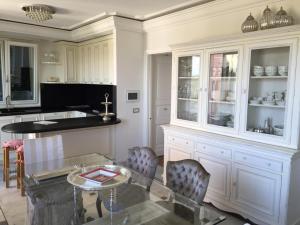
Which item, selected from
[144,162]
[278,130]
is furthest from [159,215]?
[278,130]

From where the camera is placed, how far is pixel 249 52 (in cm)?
279

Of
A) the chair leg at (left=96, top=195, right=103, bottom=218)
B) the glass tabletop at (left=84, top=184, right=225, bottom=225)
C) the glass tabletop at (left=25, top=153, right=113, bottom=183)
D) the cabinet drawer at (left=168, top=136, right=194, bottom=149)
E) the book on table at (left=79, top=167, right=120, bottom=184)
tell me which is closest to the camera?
the glass tabletop at (left=84, top=184, right=225, bottom=225)

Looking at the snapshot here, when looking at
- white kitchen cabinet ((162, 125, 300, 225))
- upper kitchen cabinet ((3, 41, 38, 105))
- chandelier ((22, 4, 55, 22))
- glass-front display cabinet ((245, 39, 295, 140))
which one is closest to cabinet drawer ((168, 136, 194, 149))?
white kitchen cabinet ((162, 125, 300, 225))

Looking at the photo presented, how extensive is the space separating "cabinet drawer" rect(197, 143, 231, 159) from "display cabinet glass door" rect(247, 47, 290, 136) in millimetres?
381

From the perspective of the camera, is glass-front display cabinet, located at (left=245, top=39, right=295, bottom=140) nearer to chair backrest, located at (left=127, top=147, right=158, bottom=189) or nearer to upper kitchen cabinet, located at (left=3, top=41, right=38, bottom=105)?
chair backrest, located at (left=127, top=147, right=158, bottom=189)

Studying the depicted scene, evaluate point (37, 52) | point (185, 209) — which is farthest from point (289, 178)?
point (37, 52)

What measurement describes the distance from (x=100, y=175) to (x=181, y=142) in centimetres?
154

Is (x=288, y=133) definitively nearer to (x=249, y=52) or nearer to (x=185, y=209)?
(x=249, y=52)

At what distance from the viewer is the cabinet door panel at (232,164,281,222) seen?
101 inches

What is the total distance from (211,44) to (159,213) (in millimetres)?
2132

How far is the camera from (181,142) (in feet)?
11.5

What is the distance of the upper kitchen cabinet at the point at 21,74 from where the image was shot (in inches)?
204

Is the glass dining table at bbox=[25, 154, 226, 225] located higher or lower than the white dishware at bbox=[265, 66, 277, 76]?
lower

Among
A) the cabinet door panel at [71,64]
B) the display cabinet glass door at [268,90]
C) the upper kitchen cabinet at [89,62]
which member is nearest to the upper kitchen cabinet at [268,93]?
the display cabinet glass door at [268,90]
